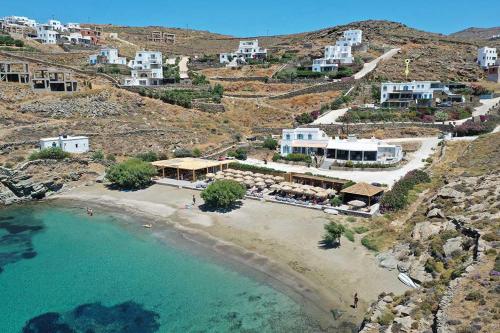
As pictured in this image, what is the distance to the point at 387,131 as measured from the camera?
5628 cm

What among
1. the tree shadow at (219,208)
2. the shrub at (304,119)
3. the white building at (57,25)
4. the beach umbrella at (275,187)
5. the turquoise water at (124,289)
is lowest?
the turquoise water at (124,289)

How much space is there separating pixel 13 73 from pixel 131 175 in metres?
36.5

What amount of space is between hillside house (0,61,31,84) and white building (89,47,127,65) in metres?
17.4

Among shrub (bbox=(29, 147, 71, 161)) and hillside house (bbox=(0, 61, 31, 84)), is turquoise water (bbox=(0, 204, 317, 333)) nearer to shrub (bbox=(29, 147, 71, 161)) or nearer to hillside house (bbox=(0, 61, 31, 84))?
shrub (bbox=(29, 147, 71, 161))

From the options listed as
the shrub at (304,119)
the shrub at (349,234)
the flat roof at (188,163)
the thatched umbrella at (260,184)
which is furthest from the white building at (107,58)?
the shrub at (349,234)

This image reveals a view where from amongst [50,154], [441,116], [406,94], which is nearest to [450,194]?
[441,116]

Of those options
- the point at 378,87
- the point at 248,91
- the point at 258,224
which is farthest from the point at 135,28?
the point at 258,224

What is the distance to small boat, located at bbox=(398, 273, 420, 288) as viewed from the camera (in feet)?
76.2

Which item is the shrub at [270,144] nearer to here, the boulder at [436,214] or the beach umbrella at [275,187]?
the beach umbrella at [275,187]

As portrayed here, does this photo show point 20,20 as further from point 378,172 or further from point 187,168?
point 378,172

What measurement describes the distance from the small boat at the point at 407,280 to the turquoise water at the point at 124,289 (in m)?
6.18

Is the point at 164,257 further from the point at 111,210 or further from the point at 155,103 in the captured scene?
the point at 155,103

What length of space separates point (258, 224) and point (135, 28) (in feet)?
444

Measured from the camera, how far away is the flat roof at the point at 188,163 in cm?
4462
